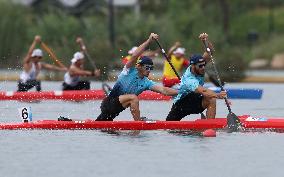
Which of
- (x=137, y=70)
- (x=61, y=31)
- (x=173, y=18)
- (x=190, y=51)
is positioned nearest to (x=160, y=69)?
(x=190, y=51)

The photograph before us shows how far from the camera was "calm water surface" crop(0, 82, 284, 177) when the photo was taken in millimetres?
21172

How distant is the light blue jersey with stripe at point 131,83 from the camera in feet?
90.8

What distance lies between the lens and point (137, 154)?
23688 mm

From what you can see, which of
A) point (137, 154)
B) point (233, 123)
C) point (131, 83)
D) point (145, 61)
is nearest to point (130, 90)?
point (131, 83)

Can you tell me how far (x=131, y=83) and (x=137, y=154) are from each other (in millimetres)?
4255

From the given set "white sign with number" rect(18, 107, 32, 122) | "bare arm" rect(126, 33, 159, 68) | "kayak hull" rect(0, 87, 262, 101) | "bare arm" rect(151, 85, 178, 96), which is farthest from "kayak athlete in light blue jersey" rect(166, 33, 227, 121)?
"kayak hull" rect(0, 87, 262, 101)

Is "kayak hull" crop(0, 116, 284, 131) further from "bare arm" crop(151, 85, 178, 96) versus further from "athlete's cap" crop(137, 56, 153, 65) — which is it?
"athlete's cap" crop(137, 56, 153, 65)

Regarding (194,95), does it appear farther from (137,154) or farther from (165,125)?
(137,154)

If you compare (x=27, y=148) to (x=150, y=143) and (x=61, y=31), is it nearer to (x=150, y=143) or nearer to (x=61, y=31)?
(x=150, y=143)

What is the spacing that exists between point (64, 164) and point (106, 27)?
63.2m

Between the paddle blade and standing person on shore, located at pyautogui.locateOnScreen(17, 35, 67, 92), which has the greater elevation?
standing person on shore, located at pyautogui.locateOnScreen(17, 35, 67, 92)

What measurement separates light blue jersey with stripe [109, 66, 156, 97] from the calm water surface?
103 cm

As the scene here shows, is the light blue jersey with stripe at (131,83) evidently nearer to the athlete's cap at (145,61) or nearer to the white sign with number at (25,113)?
the athlete's cap at (145,61)

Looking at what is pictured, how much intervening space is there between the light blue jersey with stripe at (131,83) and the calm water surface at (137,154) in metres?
1.03
